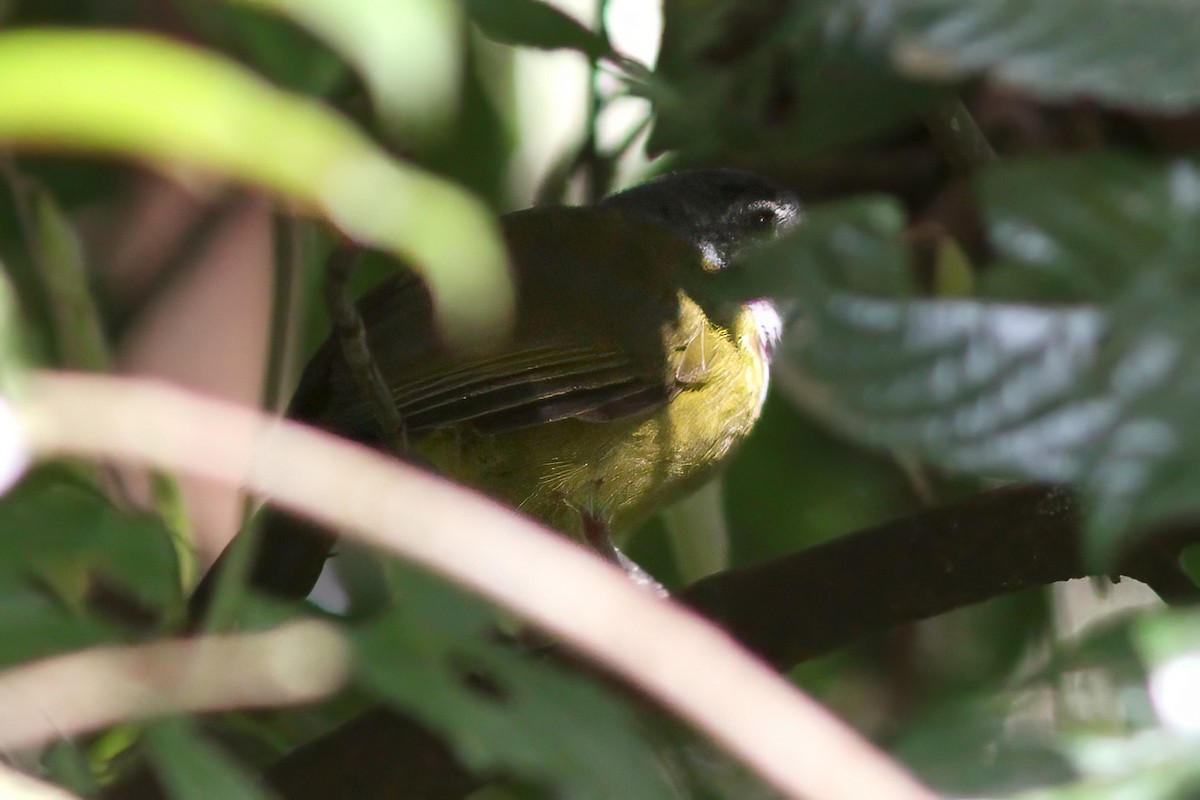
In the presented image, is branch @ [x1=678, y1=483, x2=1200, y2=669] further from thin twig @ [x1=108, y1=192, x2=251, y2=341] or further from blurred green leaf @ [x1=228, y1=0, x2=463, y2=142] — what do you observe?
thin twig @ [x1=108, y1=192, x2=251, y2=341]

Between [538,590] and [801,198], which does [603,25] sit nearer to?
[801,198]

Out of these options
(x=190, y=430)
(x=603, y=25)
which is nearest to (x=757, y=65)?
(x=603, y=25)

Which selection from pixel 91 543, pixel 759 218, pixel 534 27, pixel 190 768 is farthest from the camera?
pixel 759 218

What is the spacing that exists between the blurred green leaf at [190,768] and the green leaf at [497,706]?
0.10 metres

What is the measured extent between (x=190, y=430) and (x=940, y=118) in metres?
1.68

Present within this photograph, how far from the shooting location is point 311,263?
2.25 meters

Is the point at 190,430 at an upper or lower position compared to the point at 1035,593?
lower

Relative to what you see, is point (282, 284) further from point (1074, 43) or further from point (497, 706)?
point (1074, 43)

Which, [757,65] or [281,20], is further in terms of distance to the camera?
[757,65]

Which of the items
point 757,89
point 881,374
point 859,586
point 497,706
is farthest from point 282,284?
point 881,374

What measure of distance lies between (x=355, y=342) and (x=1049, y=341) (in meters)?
0.98

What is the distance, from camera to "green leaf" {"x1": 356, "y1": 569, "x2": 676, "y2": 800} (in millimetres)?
909

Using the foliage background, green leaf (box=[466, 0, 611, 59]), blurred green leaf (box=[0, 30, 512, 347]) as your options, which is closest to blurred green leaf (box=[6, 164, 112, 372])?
the foliage background

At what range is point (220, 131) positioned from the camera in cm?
72
